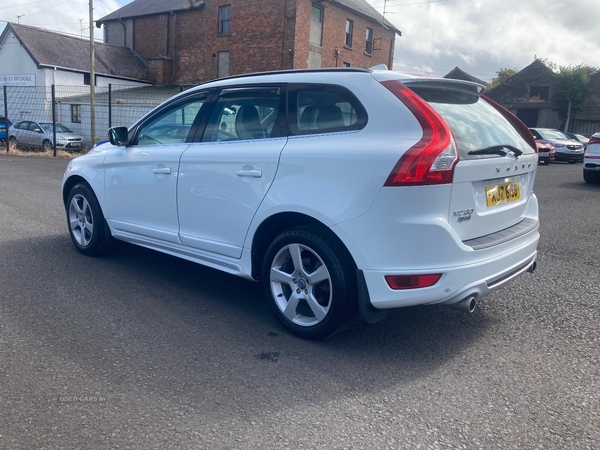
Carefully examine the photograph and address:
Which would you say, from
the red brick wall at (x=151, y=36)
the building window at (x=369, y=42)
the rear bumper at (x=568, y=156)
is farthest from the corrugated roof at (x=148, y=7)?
the rear bumper at (x=568, y=156)

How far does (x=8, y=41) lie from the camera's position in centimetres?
3659

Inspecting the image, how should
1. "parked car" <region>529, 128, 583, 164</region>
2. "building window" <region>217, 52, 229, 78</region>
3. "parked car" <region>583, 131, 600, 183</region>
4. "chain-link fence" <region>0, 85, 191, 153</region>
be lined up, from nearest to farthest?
"parked car" <region>583, 131, 600, 183</region>
"chain-link fence" <region>0, 85, 191, 153</region>
"parked car" <region>529, 128, 583, 164</region>
"building window" <region>217, 52, 229, 78</region>

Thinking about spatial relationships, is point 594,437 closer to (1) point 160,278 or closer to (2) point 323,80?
(2) point 323,80

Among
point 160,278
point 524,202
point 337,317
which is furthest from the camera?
point 160,278

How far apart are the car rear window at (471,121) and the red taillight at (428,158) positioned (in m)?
0.13

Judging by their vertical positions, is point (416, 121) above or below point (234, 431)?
above

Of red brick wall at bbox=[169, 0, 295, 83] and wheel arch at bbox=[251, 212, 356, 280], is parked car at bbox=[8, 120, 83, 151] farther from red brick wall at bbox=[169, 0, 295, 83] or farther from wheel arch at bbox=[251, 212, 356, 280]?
wheel arch at bbox=[251, 212, 356, 280]

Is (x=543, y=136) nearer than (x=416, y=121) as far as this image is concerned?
No

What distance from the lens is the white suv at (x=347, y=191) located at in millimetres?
3189

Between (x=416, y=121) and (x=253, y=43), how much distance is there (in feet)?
103

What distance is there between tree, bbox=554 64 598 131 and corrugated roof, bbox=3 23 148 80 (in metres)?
32.9

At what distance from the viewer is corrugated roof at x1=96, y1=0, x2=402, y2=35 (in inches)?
1399

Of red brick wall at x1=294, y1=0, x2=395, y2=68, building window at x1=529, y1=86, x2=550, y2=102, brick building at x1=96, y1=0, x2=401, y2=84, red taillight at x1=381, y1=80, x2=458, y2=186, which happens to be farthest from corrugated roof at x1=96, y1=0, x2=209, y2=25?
red taillight at x1=381, y1=80, x2=458, y2=186

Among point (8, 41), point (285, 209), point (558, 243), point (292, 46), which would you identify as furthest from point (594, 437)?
point (8, 41)
